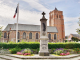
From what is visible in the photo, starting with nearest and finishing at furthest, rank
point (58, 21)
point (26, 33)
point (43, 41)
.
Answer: point (43, 41)
point (26, 33)
point (58, 21)

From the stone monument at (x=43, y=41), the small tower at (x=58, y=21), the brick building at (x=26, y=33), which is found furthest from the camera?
the small tower at (x=58, y=21)

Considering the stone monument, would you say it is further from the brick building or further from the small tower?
the small tower

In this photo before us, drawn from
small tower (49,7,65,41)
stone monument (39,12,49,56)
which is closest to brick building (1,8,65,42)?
small tower (49,7,65,41)

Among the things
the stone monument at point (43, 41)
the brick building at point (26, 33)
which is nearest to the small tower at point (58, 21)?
the brick building at point (26, 33)

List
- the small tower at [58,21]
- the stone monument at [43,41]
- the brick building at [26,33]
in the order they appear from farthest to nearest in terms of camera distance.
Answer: the small tower at [58,21] < the brick building at [26,33] < the stone monument at [43,41]

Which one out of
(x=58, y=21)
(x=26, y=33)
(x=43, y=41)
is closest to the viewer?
(x=43, y=41)

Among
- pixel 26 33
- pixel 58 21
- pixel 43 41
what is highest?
pixel 58 21

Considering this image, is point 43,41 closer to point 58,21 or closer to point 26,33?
point 26,33

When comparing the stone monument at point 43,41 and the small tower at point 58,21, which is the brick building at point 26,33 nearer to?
the small tower at point 58,21

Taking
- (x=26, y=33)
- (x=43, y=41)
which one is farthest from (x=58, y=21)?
(x=43, y=41)

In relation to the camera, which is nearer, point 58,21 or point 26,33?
point 26,33

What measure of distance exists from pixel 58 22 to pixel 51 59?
58.8 meters

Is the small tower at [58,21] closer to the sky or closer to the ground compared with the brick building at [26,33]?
closer to the sky

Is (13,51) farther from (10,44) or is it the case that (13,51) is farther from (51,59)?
(51,59)
